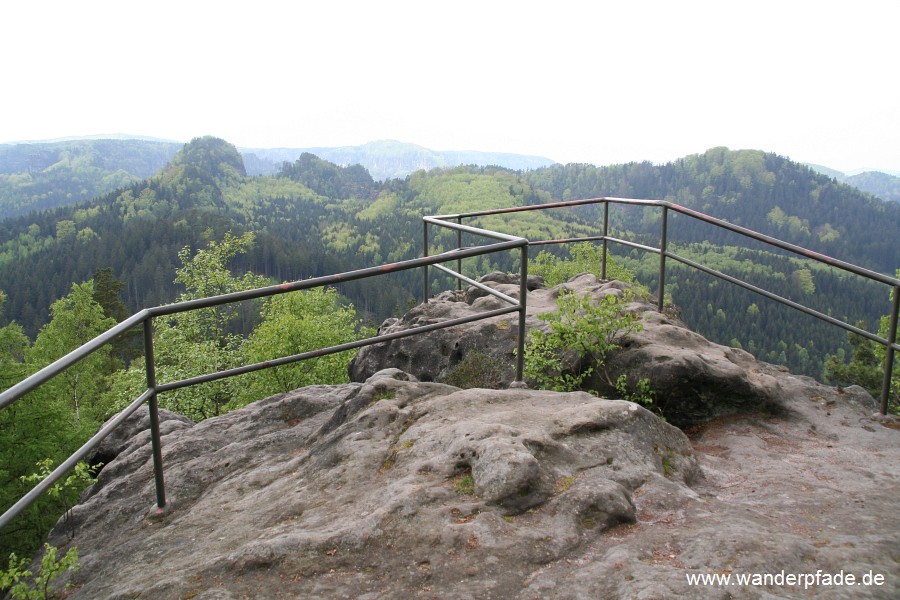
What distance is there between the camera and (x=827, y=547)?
2.86 m

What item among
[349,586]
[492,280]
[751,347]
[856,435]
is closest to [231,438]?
[349,586]

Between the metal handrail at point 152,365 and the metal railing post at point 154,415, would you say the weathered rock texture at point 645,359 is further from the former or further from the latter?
the metal railing post at point 154,415

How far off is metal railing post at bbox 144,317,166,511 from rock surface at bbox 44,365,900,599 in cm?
14

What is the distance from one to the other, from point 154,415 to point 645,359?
4.25 m

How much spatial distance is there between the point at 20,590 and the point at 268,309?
30.4 m

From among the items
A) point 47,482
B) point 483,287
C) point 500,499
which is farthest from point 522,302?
point 47,482

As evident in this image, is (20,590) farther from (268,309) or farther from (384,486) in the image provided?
(268,309)

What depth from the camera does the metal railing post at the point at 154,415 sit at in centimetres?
356

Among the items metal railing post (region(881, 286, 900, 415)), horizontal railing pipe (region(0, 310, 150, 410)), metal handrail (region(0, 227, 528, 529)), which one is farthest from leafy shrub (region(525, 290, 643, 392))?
horizontal railing pipe (region(0, 310, 150, 410))

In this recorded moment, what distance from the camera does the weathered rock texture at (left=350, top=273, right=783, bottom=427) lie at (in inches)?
225

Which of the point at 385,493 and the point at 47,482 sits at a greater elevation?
the point at 47,482

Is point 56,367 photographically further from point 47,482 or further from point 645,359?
point 645,359

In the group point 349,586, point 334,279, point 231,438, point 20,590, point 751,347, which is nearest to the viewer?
point 349,586

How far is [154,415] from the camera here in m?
3.72
